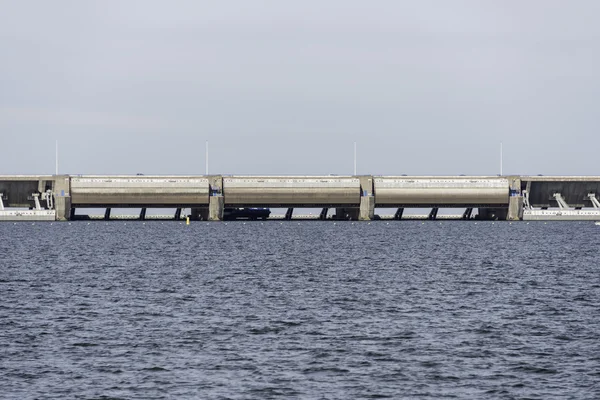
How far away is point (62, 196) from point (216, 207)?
2756 centimetres

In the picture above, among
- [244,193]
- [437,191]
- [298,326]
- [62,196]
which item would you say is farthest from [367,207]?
[298,326]

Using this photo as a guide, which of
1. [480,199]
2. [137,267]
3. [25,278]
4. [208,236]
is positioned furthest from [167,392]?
[480,199]

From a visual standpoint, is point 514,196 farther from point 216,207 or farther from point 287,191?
point 216,207

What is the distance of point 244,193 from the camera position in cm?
19012

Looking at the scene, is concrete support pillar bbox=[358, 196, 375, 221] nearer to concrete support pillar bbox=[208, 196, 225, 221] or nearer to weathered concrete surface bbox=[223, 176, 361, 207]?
weathered concrete surface bbox=[223, 176, 361, 207]

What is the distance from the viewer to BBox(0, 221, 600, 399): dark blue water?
38.9 m

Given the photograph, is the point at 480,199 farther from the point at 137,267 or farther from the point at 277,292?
the point at 277,292

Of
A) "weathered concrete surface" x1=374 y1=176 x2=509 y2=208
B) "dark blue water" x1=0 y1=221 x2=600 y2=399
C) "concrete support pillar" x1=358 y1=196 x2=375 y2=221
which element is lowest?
"concrete support pillar" x1=358 y1=196 x2=375 y2=221

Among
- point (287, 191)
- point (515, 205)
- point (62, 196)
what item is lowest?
point (515, 205)

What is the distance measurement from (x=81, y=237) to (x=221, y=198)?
47.5 meters

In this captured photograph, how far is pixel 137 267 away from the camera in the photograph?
296 feet

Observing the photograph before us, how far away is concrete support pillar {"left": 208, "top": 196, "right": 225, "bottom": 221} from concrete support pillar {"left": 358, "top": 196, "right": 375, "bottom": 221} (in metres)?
25.9

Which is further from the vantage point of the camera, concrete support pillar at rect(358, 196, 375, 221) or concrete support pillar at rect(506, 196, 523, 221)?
concrete support pillar at rect(506, 196, 523, 221)

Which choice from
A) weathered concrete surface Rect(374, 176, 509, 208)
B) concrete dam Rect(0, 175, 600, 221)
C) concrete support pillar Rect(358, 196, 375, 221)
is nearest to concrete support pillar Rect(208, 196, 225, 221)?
concrete dam Rect(0, 175, 600, 221)
